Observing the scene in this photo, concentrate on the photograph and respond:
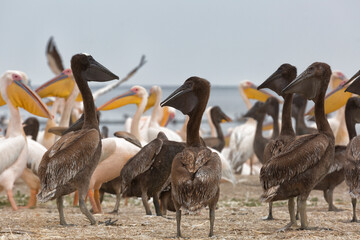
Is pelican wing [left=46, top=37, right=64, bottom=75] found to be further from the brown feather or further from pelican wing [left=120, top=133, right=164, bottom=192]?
the brown feather

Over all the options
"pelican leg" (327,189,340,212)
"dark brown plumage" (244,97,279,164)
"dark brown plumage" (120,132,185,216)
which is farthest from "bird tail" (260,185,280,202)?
"dark brown plumage" (244,97,279,164)

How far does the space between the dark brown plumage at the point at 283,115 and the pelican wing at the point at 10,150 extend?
2.88 metres

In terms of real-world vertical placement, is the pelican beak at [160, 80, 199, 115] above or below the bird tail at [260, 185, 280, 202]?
above

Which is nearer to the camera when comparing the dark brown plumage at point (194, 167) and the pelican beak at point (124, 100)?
the dark brown plumage at point (194, 167)

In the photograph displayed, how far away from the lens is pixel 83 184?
5.64 metres

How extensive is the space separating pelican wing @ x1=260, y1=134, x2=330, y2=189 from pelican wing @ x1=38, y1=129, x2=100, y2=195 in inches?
57.9

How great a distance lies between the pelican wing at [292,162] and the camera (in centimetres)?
519

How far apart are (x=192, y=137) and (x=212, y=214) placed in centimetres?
65

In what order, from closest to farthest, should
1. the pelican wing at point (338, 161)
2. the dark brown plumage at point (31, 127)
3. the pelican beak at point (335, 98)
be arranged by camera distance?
1. the pelican wing at point (338, 161)
2. the pelican beak at point (335, 98)
3. the dark brown plumage at point (31, 127)

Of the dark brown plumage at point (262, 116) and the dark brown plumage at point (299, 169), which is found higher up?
the dark brown plumage at point (262, 116)

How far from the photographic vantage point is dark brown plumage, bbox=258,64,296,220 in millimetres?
6036

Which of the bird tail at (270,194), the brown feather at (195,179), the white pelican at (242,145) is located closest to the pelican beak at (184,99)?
the brown feather at (195,179)

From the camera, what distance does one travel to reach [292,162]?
5195 mm

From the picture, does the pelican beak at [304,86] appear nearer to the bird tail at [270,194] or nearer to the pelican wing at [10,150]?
the bird tail at [270,194]
